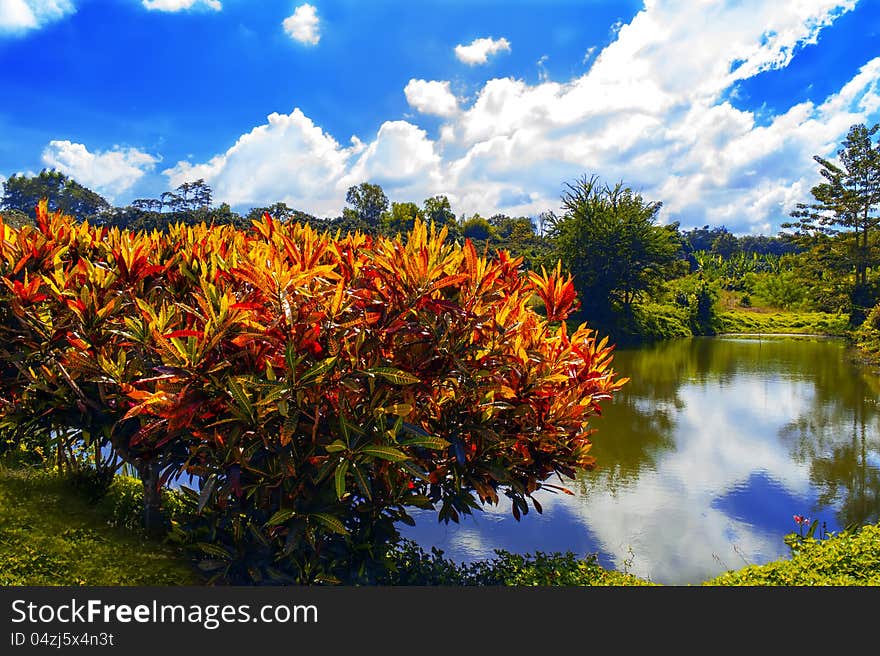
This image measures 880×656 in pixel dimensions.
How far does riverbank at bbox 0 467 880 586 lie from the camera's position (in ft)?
10.5

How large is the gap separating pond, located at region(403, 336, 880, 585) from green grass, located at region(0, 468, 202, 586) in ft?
6.79

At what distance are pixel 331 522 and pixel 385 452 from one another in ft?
1.47

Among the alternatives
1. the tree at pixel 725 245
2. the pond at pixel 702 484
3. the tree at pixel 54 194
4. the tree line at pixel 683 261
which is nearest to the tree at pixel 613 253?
the tree line at pixel 683 261

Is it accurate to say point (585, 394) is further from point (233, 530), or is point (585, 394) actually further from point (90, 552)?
point (90, 552)

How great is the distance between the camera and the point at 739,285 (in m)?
36.2

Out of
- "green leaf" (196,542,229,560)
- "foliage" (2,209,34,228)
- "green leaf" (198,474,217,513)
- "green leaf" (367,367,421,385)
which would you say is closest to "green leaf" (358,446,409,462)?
"green leaf" (367,367,421,385)

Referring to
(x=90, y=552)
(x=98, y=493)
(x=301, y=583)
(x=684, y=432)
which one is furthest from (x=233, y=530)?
(x=684, y=432)

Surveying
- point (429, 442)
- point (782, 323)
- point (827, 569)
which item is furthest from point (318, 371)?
point (782, 323)

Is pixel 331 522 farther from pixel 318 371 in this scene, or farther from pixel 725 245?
pixel 725 245

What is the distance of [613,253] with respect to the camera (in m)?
25.0

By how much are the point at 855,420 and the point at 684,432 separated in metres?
3.36

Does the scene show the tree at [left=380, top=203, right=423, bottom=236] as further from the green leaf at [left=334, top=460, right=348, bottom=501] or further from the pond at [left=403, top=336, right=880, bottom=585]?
the green leaf at [left=334, top=460, right=348, bottom=501]

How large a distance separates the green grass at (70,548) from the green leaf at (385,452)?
4.96 ft

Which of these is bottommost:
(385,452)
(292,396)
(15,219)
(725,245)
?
(385,452)
